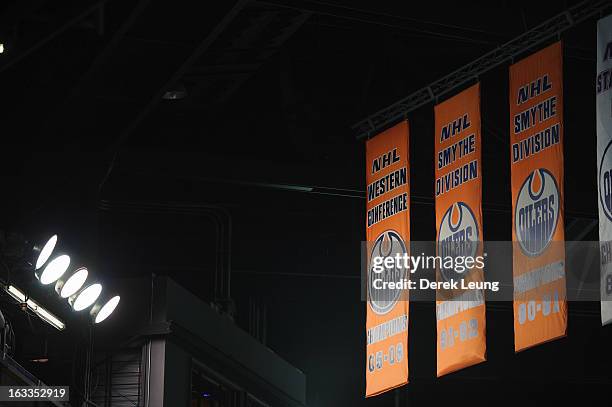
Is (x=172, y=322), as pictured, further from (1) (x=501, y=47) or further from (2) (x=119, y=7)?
(1) (x=501, y=47)

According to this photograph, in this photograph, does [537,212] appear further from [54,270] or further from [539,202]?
[54,270]

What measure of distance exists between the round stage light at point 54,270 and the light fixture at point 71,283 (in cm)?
16

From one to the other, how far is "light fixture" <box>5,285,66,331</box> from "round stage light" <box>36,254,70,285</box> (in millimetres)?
324

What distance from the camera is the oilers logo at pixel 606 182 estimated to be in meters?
9.01

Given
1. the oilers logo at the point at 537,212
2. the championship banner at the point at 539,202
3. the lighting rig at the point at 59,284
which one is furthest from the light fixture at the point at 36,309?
the oilers logo at the point at 537,212

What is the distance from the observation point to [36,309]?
1198cm

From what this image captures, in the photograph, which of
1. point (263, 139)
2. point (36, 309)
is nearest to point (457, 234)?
point (36, 309)

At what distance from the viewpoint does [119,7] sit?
38.2 feet

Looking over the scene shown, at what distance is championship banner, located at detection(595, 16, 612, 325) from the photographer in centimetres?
898

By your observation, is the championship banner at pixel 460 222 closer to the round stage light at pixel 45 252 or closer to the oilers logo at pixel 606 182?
the oilers logo at pixel 606 182

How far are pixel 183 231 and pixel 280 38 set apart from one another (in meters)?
5.65

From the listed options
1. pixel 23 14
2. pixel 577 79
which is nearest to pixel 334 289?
pixel 577 79

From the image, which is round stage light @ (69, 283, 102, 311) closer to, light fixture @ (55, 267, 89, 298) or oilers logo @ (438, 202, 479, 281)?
light fixture @ (55, 267, 89, 298)

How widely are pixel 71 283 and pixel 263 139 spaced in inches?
239
